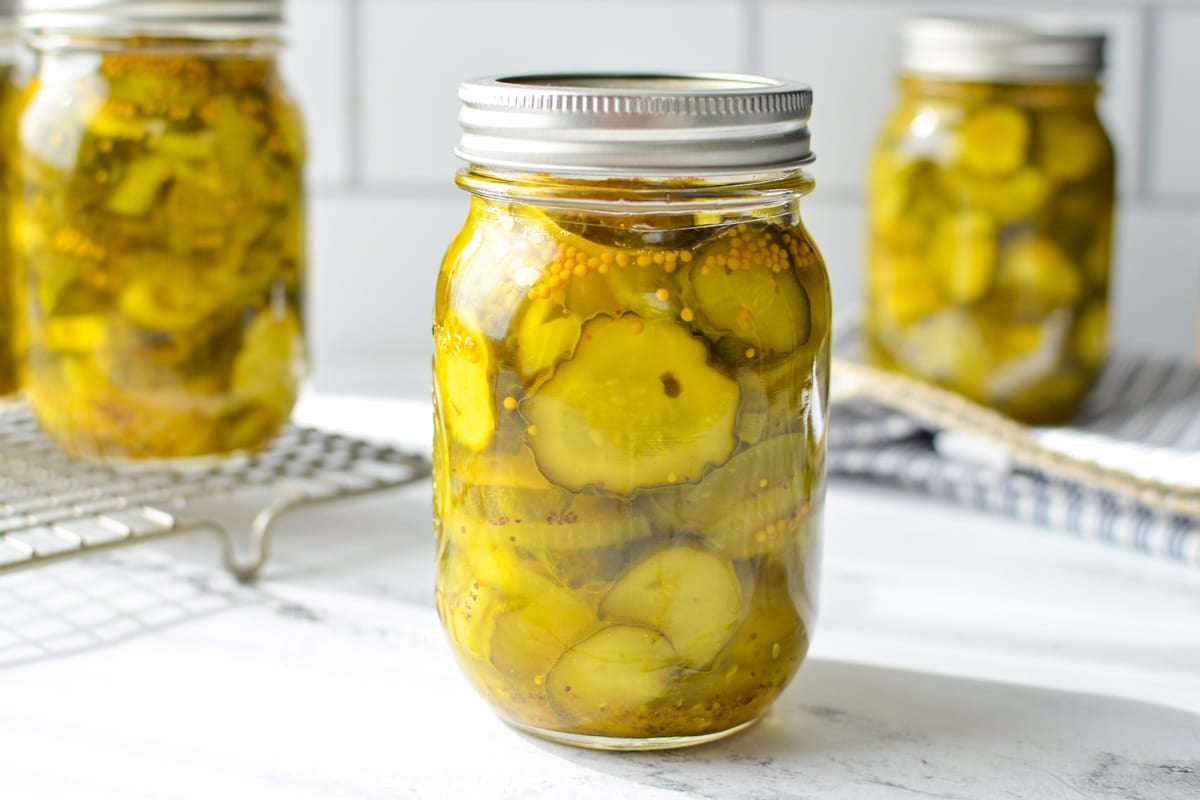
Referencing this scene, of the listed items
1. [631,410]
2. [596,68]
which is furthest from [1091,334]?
[631,410]

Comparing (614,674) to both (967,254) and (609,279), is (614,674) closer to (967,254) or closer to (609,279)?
(609,279)

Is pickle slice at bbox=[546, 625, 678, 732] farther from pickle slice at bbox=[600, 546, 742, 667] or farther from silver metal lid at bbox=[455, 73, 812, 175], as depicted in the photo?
silver metal lid at bbox=[455, 73, 812, 175]

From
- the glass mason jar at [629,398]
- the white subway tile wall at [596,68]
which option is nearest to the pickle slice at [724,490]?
the glass mason jar at [629,398]

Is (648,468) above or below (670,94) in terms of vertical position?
below

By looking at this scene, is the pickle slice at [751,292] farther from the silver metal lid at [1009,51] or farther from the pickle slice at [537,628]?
the silver metal lid at [1009,51]

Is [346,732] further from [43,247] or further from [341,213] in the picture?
[341,213]

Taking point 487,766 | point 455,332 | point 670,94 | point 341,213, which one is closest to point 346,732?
point 487,766

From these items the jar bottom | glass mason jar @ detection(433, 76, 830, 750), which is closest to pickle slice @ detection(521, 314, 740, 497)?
glass mason jar @ detection(433, 76, 830, 750)
